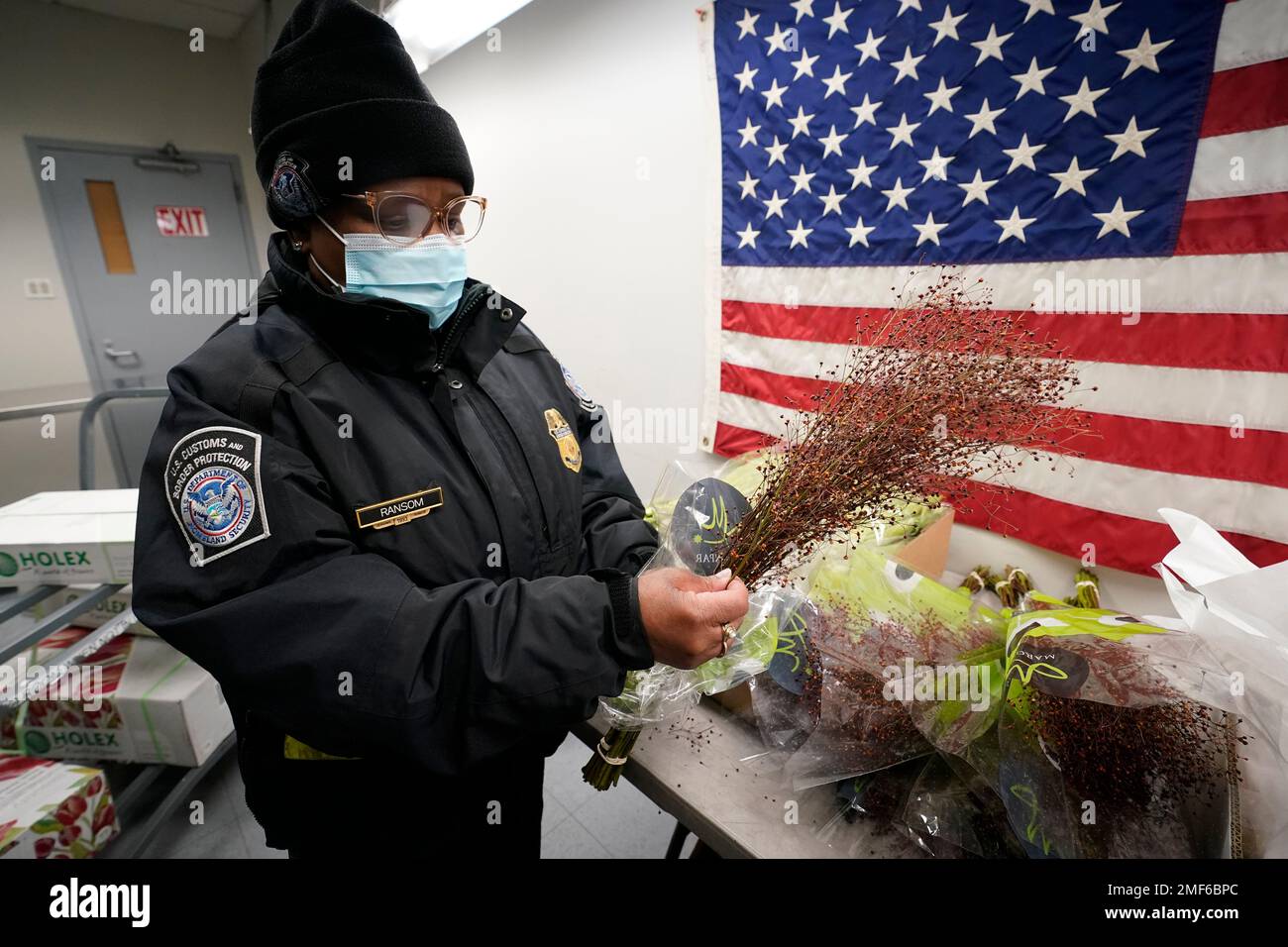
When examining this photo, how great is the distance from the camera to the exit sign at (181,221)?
4949 mm

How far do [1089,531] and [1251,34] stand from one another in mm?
1142

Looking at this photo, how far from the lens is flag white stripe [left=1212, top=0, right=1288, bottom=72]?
3.70ft

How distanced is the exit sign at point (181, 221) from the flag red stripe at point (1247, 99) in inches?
267

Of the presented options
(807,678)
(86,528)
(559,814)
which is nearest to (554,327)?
(86,528)

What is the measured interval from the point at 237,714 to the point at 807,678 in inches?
41.0

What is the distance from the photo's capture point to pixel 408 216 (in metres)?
1.04

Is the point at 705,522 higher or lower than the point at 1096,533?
higher

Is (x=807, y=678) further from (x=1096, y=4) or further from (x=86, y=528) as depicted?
(x=86, y=528)

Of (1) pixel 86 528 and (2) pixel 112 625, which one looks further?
(2) pixel 112 625

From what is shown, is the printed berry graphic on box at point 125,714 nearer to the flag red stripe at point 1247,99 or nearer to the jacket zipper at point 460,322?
the jacket zipper at point 460,322

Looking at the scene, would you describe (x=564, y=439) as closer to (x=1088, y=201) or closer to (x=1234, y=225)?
(x=1088, y=201)

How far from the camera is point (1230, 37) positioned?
46.3 inches

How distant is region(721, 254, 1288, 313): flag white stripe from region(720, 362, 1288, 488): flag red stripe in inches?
11.1

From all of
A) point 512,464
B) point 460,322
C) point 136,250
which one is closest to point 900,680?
point 512,464
